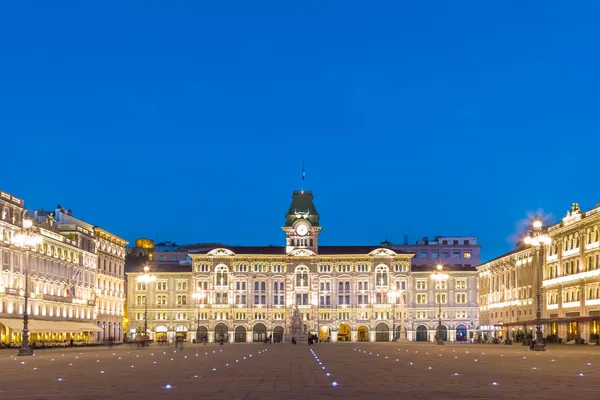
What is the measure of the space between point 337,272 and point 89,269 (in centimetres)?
5987

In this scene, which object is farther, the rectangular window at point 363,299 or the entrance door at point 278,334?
the rectangular window at point 363,299

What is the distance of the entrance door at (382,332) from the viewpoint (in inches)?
6703

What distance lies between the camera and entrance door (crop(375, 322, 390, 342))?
170 m

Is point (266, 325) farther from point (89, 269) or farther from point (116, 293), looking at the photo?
point (89, 269)

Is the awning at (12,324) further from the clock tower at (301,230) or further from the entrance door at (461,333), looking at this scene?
the entrance door at (461,333)

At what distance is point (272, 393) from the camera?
2411cm

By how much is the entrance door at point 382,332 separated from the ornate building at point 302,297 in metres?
0.19

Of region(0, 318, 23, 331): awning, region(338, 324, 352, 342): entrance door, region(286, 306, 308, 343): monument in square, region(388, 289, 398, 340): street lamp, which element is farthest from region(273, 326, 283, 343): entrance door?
region(0, 318, 23, 331): awning

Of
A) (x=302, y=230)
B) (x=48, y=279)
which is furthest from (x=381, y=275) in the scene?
(x=48, y=279)

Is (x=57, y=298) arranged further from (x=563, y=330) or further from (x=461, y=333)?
(x=461, y=333)

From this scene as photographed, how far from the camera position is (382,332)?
6718 inches

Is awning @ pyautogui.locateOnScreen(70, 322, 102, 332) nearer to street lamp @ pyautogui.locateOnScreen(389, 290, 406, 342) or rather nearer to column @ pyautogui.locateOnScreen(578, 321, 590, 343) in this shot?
column @ pyautogui.locateOnScreen(578, 321, 590, 343)

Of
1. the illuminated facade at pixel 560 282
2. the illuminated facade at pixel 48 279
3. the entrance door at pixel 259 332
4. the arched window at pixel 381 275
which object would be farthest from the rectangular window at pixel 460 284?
the illuminated facade at pixel 48 279

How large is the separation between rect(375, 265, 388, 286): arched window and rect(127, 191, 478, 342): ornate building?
192 mm
